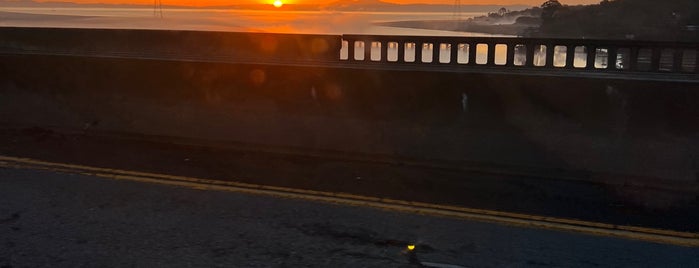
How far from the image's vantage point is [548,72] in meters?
8.80

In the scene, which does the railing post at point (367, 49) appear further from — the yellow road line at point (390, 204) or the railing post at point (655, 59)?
the railing post at point (655, 59)

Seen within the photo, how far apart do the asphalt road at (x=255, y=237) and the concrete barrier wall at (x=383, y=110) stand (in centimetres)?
241

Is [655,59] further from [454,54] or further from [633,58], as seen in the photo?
[454,54]

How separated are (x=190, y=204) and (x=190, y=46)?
560 cm

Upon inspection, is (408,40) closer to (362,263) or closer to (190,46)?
(190,46)

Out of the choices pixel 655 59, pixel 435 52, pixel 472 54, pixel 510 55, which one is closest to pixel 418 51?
pixel 435 52

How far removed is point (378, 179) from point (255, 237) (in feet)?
8.76

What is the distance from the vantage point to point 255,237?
4922mm

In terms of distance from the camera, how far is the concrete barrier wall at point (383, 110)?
7375mm

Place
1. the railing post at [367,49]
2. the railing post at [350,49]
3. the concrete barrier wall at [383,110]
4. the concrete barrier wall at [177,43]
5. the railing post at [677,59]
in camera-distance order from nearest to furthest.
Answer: the concrete barrier wall at [383,110]
the railing post at [677,59]
the railing post at [350,49]
the railing post at [367,49]
the concrete barrier wall at [177,43]

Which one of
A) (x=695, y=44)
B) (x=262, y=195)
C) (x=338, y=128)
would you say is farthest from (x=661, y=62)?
(x=262, y=195)

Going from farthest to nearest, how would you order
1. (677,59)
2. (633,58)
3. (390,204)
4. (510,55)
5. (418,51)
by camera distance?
(418,51) < (510,55) < (633,58) < (677,59) < (390,204)

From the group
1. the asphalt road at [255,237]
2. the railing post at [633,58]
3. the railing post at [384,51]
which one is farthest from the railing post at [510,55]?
the asphalt road at [255,237]

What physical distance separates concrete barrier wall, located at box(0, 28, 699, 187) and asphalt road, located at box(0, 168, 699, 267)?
7.90ft
